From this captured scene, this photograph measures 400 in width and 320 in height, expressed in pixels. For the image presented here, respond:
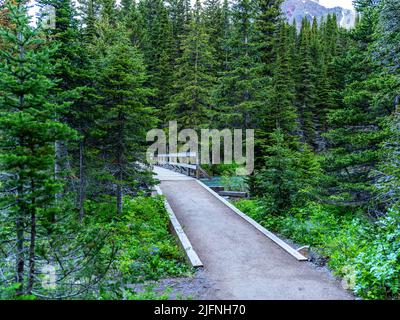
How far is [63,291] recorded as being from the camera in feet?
14.5

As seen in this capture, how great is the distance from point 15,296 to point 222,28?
38097 mm

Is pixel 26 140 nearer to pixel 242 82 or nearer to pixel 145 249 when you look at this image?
pixel 145 249

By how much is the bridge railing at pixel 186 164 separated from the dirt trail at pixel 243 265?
7.30m

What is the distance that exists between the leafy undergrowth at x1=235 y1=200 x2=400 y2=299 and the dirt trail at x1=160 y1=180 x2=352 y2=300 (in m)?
0.45

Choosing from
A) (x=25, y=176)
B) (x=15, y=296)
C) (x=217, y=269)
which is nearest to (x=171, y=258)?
(x=217, y=269)

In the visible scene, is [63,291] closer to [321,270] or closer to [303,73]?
[321,270]

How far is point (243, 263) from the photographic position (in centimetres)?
739

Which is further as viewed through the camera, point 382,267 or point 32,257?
point 382,267

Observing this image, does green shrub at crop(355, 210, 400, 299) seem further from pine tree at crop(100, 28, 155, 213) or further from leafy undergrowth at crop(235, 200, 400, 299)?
pine tree at crop(100, 28, 155, 213)

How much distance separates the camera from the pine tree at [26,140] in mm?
3943

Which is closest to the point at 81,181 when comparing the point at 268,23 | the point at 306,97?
the point at 268,23

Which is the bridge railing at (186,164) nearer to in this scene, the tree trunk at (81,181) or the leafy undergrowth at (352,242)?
the leafy undergrowth at (352,242)

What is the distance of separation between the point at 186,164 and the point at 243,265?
1368 cm
